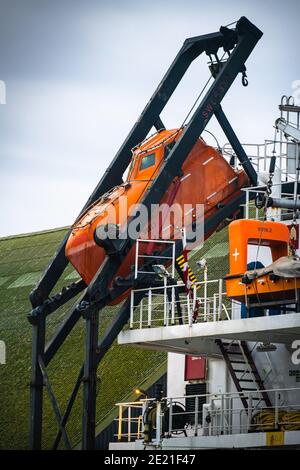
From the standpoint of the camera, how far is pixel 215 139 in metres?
41.0

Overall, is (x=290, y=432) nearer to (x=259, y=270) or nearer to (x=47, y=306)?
(x=259, y=270)

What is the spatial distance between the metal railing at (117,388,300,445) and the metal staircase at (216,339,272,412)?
0.12 m

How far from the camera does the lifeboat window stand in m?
40.2

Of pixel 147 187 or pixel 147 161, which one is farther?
pixel 147 161

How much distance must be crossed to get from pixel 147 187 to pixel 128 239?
69.5 inches

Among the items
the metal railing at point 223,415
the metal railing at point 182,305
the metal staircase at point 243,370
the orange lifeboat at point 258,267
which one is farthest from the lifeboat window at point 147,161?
the metal railing at point 223,415

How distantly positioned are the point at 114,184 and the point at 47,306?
382cm

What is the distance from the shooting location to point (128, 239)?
38.3m

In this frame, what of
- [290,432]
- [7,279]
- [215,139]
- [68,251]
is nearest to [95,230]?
[68,251]

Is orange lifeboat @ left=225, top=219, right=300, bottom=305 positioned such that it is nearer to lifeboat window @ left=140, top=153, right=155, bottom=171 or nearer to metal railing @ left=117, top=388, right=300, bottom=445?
metal railing @ left=117, top=388, right=300, bottom=445

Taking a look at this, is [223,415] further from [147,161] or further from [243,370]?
[147,161]

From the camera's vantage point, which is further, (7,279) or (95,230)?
(7,279)

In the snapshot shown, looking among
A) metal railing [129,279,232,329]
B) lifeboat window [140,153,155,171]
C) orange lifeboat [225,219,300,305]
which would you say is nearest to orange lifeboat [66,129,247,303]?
lifeboat window [140,153,155,171]

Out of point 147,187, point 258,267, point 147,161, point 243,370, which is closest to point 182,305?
point 243,370
